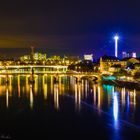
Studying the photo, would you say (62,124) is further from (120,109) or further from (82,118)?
(120,109)

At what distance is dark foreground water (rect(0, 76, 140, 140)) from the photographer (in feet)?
34.2

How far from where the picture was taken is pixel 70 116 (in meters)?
12.8

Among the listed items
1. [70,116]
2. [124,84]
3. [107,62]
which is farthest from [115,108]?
[107,62]

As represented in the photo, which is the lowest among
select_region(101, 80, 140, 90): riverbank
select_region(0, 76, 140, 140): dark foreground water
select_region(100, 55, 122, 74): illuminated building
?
select_region(0, 76, 140, 140): dark foreground water

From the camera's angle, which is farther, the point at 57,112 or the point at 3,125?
the point at 57,112

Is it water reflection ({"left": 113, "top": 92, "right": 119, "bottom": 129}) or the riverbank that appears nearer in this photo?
water reflection ({"left": 113, "top": 92, "right": 119, "bottom": 129})

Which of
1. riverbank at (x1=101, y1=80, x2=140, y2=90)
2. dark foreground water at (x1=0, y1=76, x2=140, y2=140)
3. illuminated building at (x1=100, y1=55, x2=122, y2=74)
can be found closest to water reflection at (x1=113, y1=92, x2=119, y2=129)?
dark foreground water at (x1=0, y1=76, x2=140, y2=140)

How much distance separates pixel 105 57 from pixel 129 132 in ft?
87.7

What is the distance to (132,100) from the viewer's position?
1588 centimetres

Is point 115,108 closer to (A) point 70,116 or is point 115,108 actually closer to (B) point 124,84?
(A) point 70,116

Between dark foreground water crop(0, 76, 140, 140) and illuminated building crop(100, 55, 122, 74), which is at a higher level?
illuminated building crop(100, 55, 122, 74)

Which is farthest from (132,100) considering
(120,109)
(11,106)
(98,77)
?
(98,77)

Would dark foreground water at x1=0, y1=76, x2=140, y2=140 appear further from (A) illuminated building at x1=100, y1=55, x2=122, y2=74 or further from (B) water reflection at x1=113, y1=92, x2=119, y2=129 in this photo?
(A) illuminated building at x1=100, y1=55, x2=122, y2=74

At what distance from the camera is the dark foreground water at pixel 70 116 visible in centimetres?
1043
